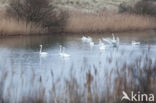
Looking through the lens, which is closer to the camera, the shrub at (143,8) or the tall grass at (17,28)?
the tall grass at (17,28)

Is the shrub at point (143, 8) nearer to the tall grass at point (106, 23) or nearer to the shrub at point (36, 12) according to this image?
the tall grass at point (106, 23)

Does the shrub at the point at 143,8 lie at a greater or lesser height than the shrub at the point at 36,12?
greater

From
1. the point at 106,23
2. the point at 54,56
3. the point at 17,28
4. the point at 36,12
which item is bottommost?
the point at 54,56

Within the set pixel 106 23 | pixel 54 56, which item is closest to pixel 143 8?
pixel 106 23

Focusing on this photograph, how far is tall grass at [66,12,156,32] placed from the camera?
20.6m

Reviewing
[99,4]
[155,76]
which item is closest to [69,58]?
[155,76]

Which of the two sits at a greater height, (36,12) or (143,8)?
(143,8)

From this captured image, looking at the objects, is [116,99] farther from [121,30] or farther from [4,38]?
[121,30]

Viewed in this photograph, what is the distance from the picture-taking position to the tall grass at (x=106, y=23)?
2062 centimetres

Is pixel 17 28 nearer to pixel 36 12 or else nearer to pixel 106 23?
pixel 36 12

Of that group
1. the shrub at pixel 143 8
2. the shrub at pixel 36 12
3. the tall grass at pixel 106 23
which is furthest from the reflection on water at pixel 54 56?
the shrub at pixel 143 8

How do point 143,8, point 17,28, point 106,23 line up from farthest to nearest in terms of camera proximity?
point 143,8
point 106,23
point 17,28

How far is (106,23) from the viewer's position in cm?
2112

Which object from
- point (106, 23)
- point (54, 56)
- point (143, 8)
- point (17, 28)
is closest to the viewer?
point (54, 56)
